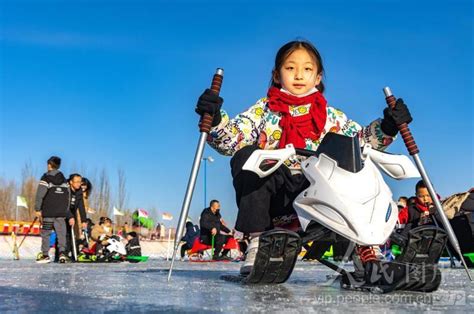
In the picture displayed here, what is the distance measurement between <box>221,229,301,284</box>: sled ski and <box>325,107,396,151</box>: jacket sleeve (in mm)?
1151

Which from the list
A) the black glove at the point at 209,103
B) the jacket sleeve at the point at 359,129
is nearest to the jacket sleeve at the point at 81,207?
the jacket sleeve at the point at 359,129

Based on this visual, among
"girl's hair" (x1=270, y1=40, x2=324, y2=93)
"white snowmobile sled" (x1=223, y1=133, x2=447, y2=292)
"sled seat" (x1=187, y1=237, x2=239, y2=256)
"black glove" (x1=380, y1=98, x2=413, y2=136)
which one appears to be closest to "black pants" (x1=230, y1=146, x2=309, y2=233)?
"white snowmobile sled" (x1=223, y1=133, x2=447, y2=292)

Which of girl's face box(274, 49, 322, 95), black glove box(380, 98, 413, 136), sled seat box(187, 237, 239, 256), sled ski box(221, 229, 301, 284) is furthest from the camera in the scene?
sled seat box(187, 237, 239, 256)

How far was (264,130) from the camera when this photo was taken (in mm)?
4059

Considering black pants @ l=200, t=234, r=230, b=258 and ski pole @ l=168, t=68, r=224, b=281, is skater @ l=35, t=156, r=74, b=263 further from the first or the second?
ski pole @ l=168, t=68, r=224, b=281

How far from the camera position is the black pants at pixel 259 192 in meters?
3.50

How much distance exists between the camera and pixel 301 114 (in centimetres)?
402

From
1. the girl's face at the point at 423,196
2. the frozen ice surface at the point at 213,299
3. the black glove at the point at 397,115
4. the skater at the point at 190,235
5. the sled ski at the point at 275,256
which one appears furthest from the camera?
the skater at the point at 190,235

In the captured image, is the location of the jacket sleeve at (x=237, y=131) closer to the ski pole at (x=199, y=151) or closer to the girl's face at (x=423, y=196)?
the ski pole at (x=199, y=151)

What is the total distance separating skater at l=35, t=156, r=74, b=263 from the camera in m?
10.1

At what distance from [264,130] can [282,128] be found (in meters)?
0.13

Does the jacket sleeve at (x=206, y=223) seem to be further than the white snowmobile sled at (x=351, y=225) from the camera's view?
Yes

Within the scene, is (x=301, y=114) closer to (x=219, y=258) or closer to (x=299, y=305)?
(x=299, y=305)

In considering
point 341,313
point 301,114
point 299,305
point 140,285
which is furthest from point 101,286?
point 301,114
